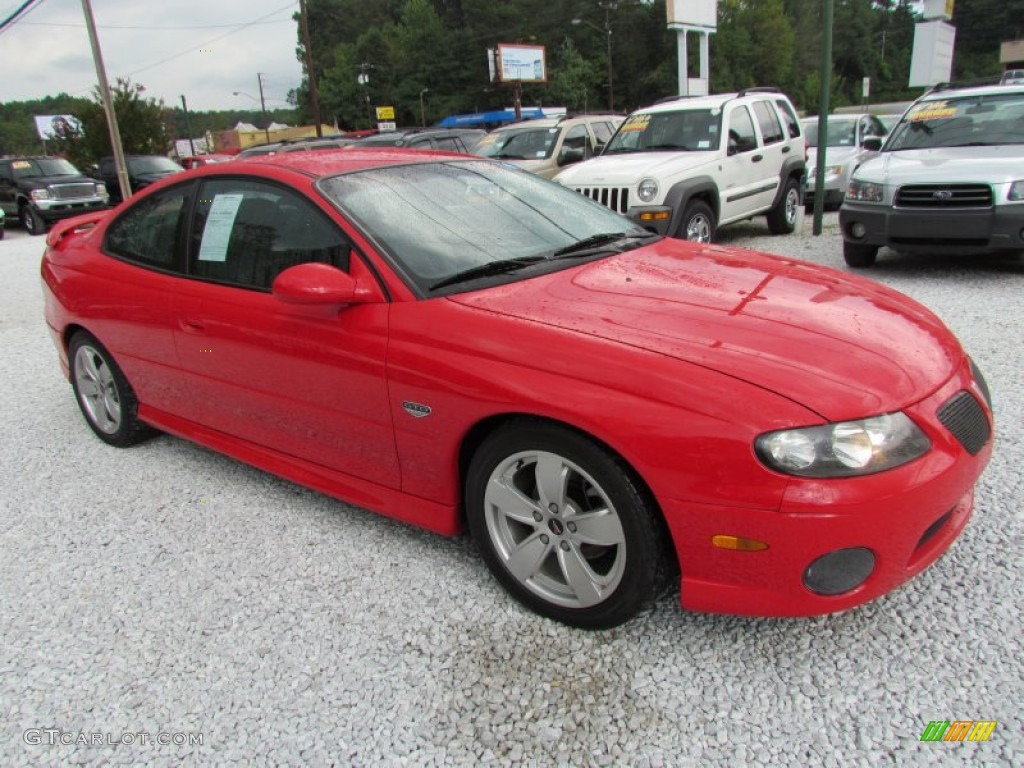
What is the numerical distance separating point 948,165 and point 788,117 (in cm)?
370

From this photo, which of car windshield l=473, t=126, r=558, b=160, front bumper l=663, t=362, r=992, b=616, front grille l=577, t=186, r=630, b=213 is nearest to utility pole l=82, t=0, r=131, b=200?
car windshield l=473, t=126, r=558, b=160

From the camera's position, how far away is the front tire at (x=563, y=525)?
2180 mm

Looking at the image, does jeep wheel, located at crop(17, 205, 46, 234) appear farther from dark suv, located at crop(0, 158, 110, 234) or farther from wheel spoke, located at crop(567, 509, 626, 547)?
wheel spoke, located at crop(567, 509, 626, 547)

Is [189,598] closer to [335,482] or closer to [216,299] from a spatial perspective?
[335,482]

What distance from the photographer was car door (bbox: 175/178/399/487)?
269 centimetres

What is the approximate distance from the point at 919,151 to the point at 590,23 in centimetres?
7139

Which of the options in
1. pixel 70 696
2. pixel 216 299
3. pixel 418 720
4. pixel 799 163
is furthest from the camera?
pixel 799 163

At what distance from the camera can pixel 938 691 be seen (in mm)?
2082

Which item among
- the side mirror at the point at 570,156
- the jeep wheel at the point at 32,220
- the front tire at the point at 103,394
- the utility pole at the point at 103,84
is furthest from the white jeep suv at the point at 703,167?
the jeep wheel at the point at 32,220

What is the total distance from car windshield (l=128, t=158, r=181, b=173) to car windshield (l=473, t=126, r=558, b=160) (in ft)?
38.0

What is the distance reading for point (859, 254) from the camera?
731cm

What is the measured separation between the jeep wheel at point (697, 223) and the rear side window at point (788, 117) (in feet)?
8.09

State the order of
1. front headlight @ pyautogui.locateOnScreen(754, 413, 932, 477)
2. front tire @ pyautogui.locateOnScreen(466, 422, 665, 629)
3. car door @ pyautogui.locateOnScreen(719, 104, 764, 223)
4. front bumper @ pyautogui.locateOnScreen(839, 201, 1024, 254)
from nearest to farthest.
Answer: front headlight @ pyautogui.locateOnScreen(754, 413, 932, 477)
front tire @ pyautogui.locateOnScreen(466, 422, 665, 629)
front bumper @ pyautogui.locateOnScreen(839, 201, 1024, 254)
car door @ pyautogui.locateOnScreen(719, 104, 764, 223)

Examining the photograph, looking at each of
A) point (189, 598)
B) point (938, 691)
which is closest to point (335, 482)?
point (189, 598)
